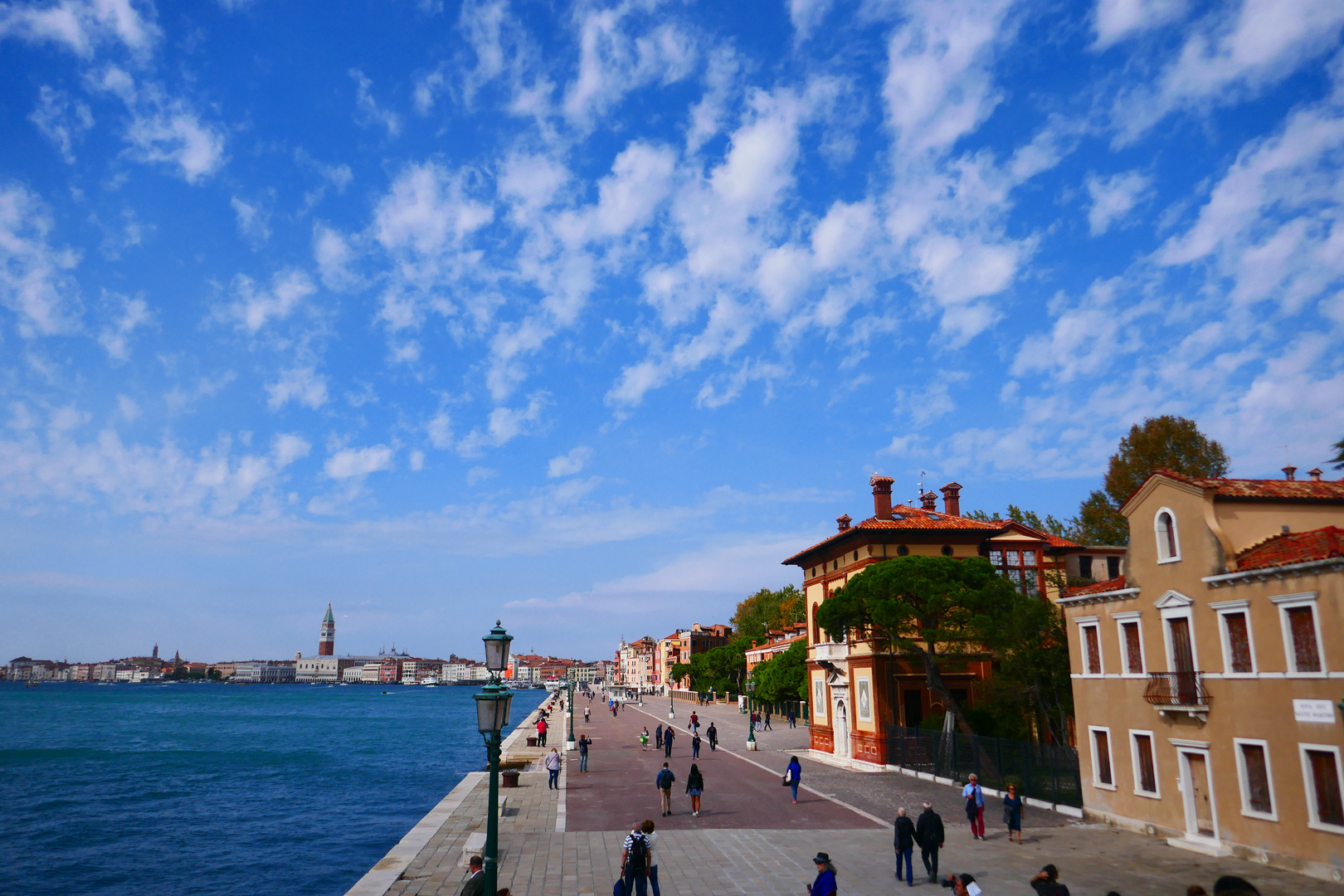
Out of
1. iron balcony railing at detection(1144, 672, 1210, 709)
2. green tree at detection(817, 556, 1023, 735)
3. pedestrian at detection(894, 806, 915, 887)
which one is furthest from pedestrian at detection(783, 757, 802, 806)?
iron balcony railing at detection(1144, 672, 1210, 709)

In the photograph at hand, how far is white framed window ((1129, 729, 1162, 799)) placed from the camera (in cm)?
2095

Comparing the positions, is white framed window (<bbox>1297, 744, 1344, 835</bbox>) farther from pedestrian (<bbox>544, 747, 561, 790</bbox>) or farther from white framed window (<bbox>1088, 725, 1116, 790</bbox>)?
pedestrian (<bbox>544, 747, 561, 790</bbox>)

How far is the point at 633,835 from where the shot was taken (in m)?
14.5

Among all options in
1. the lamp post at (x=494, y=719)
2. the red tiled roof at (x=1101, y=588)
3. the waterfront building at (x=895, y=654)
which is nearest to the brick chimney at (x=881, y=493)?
the waterfront building at (x=895, y=654)

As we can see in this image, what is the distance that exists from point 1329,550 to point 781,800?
56.0 ft

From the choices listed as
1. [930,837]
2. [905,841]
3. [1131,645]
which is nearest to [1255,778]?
[1131,645]

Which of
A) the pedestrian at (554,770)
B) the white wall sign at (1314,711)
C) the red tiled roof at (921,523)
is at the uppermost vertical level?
the red tiled roof at (921,523)

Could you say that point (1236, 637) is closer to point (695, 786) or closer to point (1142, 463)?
point (695, 786)

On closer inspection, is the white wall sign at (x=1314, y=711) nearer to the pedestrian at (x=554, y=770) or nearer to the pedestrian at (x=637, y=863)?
the pedestrian at (x=637, y=863)

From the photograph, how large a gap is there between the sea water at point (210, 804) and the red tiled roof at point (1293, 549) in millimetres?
25220

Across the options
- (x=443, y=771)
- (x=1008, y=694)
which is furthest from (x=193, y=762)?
(x=1008, y=694)

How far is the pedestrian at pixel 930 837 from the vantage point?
16.9 metres

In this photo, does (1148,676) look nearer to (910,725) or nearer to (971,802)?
(971,802)

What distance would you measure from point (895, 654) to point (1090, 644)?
1378 cm
